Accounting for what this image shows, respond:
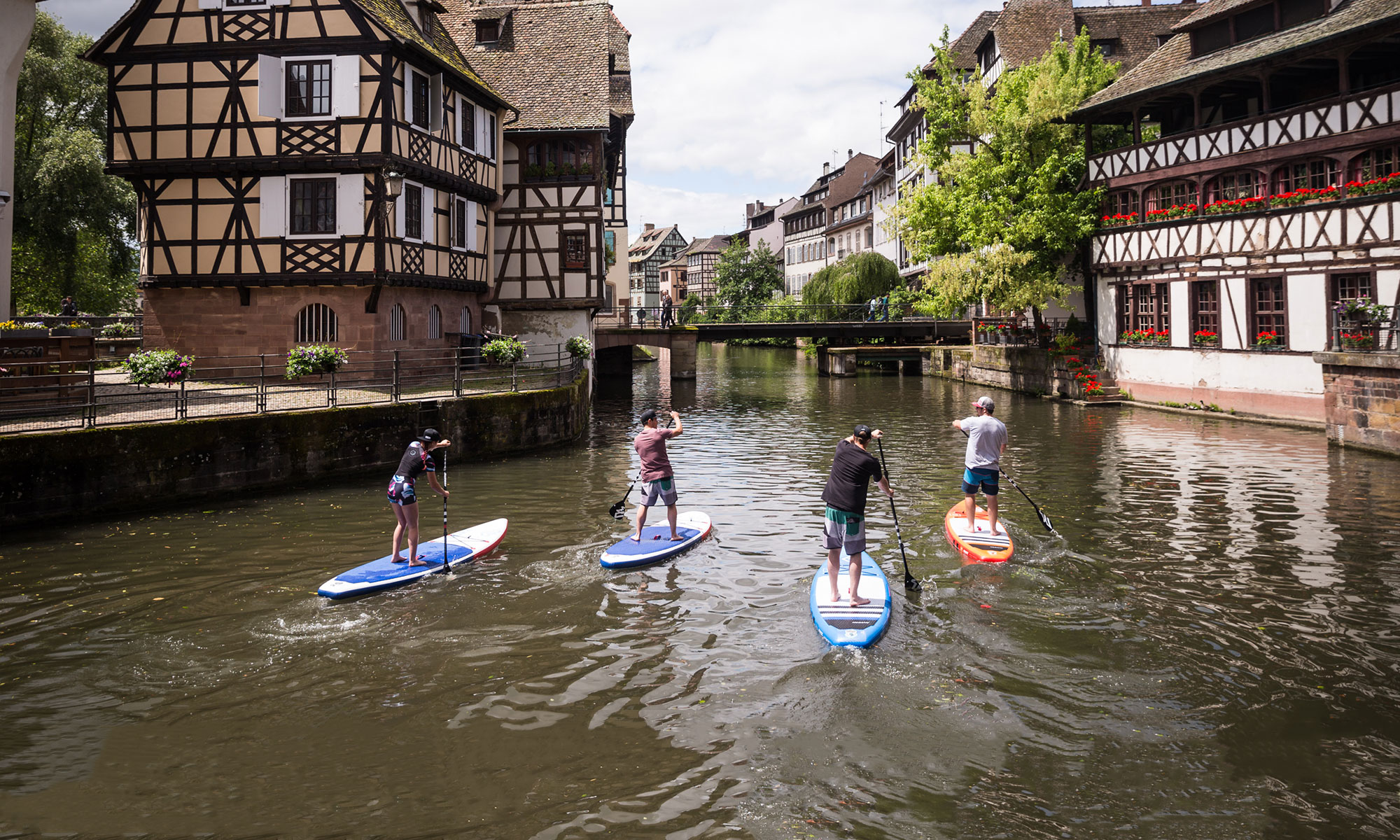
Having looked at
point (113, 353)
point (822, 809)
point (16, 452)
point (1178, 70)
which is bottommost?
point (822, 809)

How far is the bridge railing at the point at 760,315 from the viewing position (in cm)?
5012

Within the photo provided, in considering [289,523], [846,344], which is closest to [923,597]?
[289,523]

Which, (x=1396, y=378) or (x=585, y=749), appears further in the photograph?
(x=1396, y=378)

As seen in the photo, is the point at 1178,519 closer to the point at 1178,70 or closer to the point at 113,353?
the point at 1178,70

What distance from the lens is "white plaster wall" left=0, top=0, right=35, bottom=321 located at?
20.2m

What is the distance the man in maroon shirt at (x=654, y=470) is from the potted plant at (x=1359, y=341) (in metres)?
16.8

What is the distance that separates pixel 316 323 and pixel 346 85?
5997 millimetres

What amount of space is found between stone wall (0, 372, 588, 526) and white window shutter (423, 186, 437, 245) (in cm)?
715

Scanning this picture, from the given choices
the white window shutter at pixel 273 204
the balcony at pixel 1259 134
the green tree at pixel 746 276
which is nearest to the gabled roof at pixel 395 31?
the white window shutter at pixel 273 204

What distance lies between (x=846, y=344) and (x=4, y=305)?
49.6m

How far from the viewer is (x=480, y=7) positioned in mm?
37750

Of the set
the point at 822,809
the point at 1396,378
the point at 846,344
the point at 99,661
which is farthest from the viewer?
the point at 846,344

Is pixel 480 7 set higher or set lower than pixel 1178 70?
higher

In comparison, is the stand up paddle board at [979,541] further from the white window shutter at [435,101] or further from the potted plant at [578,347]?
the potted plant at [578,347]
